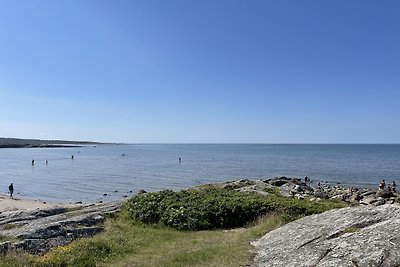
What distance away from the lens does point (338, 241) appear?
36.8ft

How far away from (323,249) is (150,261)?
568cm

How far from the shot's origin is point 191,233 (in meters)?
17.8

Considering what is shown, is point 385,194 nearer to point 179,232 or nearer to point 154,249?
point 179,232

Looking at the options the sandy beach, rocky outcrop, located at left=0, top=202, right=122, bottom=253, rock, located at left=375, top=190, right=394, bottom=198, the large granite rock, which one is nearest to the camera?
the large granite rock

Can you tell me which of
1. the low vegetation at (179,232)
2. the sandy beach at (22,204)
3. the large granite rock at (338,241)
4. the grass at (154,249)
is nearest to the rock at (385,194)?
the low vegetation at (179,232)

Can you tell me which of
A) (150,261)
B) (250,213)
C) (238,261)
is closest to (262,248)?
(238,261)

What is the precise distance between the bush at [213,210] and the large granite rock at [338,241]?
14.9ft

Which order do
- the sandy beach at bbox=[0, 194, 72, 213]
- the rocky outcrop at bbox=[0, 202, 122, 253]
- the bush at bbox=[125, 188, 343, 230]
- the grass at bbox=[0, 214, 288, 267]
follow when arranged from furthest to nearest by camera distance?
the sandy beach at bbox=[0, 194, 72, 213], the bush at bbox=[125, 188, 343, 230], the rocky outcrop at bbox=[0, 202, 122, 253], the grass at bbox=[0, 214, 288, 267]

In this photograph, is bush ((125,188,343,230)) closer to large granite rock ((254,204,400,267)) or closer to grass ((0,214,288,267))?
grass ((0,214,288,267))

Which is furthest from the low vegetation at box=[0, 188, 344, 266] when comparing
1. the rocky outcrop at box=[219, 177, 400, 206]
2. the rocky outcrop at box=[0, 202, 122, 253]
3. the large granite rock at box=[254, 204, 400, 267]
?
the rocky outcrop at box=[219, 177, 400, 206]

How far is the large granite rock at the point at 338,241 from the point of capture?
9898 mm

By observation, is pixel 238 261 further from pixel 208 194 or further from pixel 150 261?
pixel 208 194

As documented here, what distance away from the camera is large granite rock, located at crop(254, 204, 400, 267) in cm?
990

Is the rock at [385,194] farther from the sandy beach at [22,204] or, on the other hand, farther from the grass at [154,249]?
the sandy beach at [22,204]
